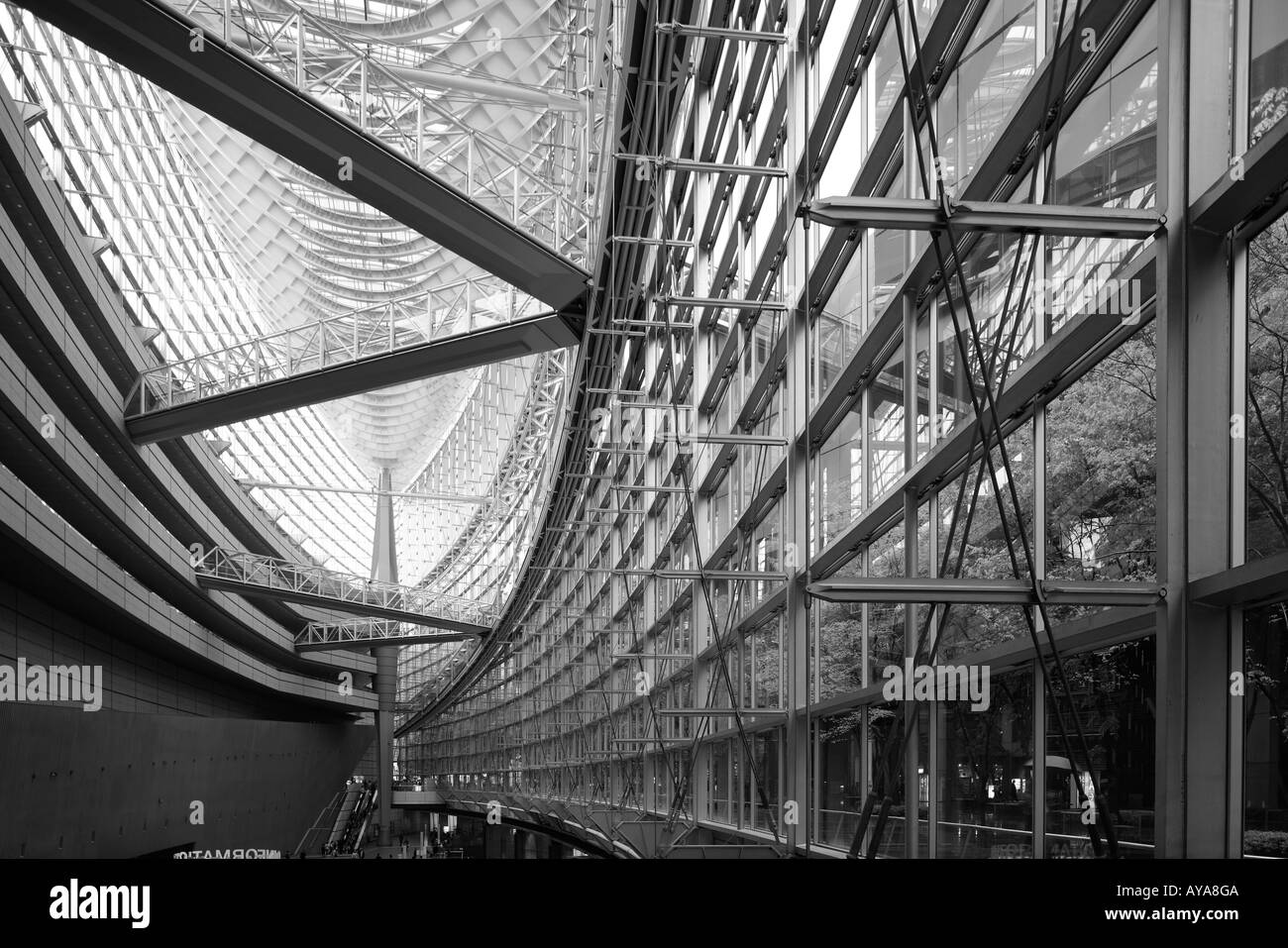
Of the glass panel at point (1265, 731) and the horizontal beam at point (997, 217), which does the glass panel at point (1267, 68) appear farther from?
the glass panel at point (1265, 731)

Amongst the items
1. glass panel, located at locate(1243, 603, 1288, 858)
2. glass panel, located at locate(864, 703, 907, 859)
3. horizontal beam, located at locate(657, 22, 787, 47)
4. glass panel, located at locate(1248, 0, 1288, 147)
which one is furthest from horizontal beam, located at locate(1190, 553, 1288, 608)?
horizontal beam, located at locate(657, 22, 787, 47)

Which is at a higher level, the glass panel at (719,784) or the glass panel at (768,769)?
the glass panel at (768,769)

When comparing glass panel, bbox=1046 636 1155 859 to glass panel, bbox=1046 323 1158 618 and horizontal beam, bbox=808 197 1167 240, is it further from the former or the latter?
horizontal beam, bbox=808 197 1167 240

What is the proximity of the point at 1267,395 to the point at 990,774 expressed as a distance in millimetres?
3753

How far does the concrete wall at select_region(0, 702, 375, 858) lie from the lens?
75.8 ft

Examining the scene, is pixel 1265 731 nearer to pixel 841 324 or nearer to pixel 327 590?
pixel 841 324

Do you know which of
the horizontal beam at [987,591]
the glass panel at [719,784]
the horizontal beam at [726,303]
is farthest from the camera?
the glass panel at [719,784]

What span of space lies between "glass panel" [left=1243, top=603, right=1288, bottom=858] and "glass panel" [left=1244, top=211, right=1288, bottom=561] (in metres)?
0.34

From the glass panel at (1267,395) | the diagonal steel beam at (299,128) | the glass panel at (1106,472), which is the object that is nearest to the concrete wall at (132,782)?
the diagonal steel beam at (299,128)

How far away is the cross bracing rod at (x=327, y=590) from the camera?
1441 inches

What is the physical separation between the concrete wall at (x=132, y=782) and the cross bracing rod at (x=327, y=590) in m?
4.22

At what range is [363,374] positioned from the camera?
23562mm

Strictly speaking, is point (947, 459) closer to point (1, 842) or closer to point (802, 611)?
point (802, 611)
